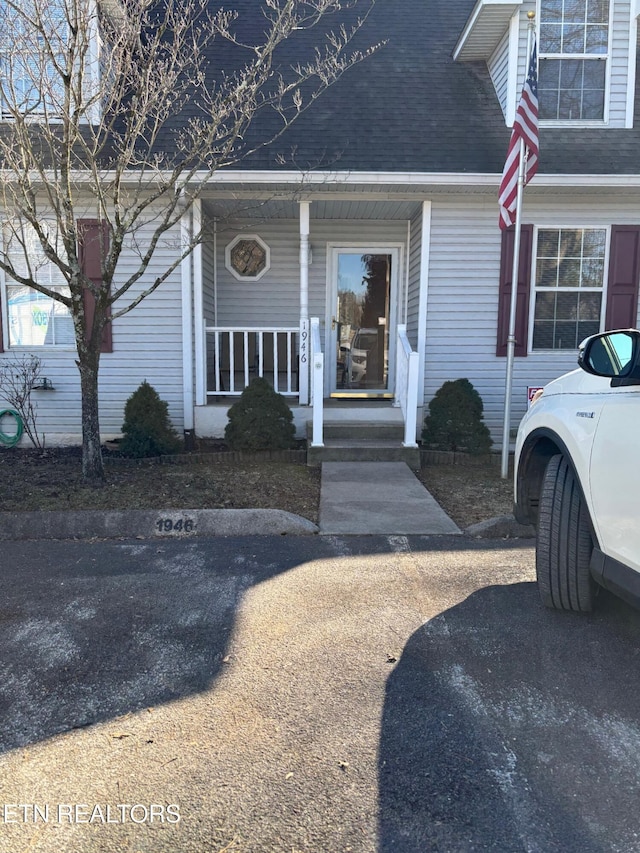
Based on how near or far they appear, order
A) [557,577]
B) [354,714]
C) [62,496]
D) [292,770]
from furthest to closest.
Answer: [62,496], [557,577], [354,714], [292,770]

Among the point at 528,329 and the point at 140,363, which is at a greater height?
the point at 528,329

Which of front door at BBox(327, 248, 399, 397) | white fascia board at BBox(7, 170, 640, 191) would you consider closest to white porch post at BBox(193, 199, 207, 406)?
white fascia board at BBox(7, 170, 640, 191)

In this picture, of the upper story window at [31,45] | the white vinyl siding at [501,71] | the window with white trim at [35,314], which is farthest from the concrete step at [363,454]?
the white vinyl siding at [501,71]

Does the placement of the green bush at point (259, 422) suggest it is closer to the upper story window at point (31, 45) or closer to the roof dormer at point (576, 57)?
the upper story window at point (31, 45)

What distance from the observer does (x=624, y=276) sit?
8.01 meters

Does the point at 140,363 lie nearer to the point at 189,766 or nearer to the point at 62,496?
the point at 62,496

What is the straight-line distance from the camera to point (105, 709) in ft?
8.18

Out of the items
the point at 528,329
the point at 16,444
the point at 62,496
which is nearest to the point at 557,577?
the point at 62,496

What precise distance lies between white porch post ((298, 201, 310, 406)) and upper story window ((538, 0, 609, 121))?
3861mm

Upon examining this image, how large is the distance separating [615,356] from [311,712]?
6.80 ft

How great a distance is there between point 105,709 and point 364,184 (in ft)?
21.9

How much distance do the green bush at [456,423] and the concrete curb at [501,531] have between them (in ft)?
8.20

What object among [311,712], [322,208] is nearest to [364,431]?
[322,208]

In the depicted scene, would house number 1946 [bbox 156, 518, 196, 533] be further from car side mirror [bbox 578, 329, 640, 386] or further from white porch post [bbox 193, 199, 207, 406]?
white porch post [bbox 193, 199, 207, 406]
